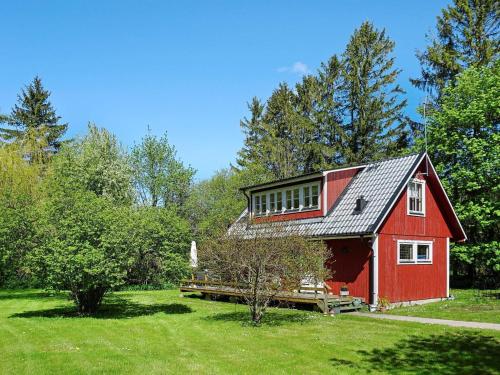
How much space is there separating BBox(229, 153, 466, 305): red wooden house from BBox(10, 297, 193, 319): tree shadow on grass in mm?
4144

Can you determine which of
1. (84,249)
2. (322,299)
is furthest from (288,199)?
(84,249)

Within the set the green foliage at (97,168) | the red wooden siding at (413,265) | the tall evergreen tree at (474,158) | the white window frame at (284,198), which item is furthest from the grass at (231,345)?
the green foliage at (97,168)

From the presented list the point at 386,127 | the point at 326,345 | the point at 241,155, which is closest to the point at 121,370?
the point at 326,345

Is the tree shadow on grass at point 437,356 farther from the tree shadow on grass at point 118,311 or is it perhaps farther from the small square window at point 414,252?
the tree shadow on grass at point 118,311

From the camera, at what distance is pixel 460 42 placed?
34.9 metres

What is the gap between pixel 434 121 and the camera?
30.4 m

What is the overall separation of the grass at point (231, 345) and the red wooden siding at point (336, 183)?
20.9ft

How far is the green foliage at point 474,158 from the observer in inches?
1044

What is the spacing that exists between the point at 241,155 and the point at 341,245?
30921 millimetres

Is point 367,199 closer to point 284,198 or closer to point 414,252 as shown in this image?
point 414,252

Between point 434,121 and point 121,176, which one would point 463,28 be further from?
point 121,176

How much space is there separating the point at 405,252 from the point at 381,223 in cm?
265

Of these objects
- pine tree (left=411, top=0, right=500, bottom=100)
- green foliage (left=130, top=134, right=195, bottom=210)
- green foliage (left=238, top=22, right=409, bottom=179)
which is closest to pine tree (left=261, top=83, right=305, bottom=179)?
green foliage (left=238, top=22, right=409, bottom=179)

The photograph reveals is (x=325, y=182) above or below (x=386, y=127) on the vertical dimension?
below
